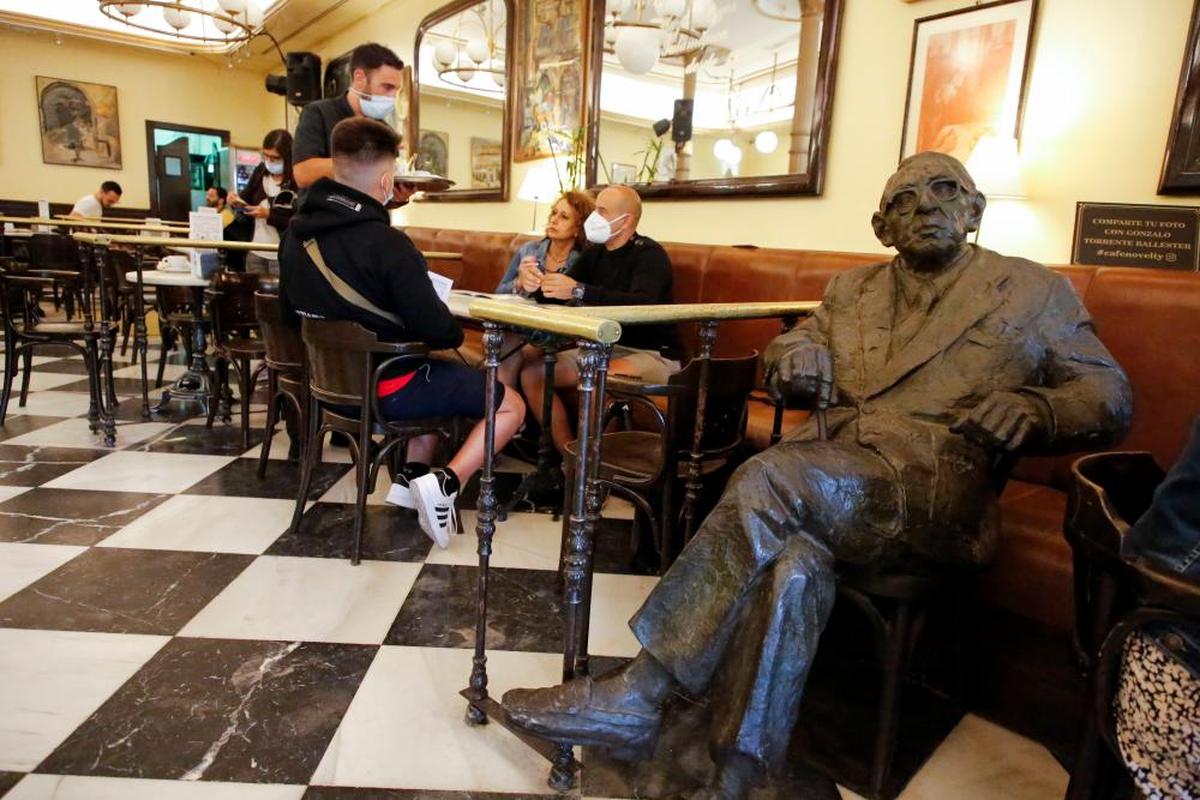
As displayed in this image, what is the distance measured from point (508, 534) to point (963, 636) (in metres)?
1.45

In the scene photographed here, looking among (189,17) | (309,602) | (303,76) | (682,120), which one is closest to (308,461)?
(309,602)

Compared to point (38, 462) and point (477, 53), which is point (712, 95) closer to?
point (477, 53)

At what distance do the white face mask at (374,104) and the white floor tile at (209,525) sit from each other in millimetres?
1673

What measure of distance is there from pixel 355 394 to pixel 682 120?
2.30 m

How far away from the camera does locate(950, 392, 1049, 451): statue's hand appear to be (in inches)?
52.0

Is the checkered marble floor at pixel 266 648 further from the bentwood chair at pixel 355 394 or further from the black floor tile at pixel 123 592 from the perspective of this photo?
the bentwood chair at pixel 355 394

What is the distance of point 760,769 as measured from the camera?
1216 mm

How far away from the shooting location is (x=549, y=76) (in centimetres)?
468

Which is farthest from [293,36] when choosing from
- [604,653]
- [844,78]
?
[604,653]

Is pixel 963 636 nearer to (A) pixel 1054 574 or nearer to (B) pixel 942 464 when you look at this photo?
(A) pixel 1054 574

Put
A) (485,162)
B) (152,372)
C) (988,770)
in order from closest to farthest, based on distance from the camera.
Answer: (988,770) < (152,372) < (485,162)

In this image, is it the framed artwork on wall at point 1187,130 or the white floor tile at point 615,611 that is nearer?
the white floor tile at point 615,611

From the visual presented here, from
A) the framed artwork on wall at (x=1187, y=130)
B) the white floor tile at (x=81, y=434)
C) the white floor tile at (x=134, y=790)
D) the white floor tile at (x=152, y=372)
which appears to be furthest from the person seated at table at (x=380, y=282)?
the white floor tile at (x=152, y=372)

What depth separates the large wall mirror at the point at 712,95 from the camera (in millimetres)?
3062
